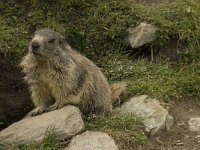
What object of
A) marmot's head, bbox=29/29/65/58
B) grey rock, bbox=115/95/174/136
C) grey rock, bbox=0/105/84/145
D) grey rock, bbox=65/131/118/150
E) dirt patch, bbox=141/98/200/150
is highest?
marmot's head, bbox=29/29/65/58

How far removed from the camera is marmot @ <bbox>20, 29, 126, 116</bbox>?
217 inches

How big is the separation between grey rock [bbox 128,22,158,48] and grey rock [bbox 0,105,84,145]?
187 cm

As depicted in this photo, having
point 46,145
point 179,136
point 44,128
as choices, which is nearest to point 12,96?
point 44,128

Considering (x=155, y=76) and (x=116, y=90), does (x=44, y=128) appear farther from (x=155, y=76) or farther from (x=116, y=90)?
(x=155, y=76)

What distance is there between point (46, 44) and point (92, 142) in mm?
1136

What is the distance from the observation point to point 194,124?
5789 mm

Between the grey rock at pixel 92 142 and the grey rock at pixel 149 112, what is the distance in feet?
2.02

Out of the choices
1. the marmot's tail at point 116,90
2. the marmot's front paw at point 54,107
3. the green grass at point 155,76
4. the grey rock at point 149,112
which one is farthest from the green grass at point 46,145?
the green grass at point 155,76

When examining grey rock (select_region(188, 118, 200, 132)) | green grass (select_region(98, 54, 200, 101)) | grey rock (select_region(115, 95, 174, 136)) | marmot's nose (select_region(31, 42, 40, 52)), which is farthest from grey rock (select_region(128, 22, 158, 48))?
marmot's nose (select_region(31, 42, 40, 52))

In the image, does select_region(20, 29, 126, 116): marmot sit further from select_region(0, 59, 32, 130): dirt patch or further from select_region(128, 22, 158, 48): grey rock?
select_region(128, 22, 158, 48): grey rock

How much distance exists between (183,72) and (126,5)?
1.22 meters

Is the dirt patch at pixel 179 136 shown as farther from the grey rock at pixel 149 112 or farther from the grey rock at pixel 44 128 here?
the grey rock at pixel 44 128

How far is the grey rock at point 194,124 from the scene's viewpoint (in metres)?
5.75

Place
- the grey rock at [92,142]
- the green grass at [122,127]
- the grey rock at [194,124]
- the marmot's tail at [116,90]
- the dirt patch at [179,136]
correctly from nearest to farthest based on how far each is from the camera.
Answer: the grey rock at [92,142] < the green grass at [122,127] < the dirt patch at [179,136] < the grey rock at [194,124] < the marmot's tail at [116,90]
